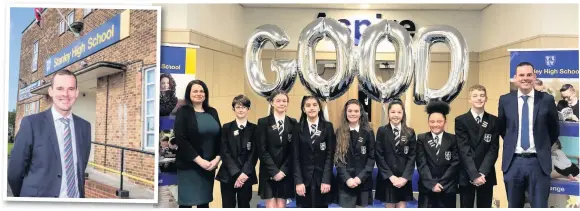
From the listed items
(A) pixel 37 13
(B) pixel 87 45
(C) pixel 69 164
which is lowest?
(C) pixel 69 164

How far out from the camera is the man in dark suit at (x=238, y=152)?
129 inches

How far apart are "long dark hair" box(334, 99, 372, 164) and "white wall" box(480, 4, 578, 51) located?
5.66 ft

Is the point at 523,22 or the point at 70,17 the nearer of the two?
the point at 70,17

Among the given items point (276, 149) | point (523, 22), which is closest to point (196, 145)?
point (276, 149)

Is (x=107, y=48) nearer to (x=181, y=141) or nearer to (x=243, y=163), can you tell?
(x=181, y=141)

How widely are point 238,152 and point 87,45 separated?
1.46 m

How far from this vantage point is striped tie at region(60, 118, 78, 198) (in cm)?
330

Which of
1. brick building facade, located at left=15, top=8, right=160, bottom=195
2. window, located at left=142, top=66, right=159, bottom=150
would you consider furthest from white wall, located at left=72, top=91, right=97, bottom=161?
window, located at left=142, top=66, right=159, bottom=150

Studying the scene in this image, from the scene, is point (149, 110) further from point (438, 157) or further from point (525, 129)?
point (525, 129)

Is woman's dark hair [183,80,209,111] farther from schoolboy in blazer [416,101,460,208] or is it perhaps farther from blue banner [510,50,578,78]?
blue banner [510,50,578,78]

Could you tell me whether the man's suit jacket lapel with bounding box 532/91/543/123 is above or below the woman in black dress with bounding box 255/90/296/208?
above

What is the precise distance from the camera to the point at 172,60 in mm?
3279

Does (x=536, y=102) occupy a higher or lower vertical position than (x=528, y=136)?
higher

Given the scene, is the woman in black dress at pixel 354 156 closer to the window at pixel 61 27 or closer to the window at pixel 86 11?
the window at pixel 86 11
